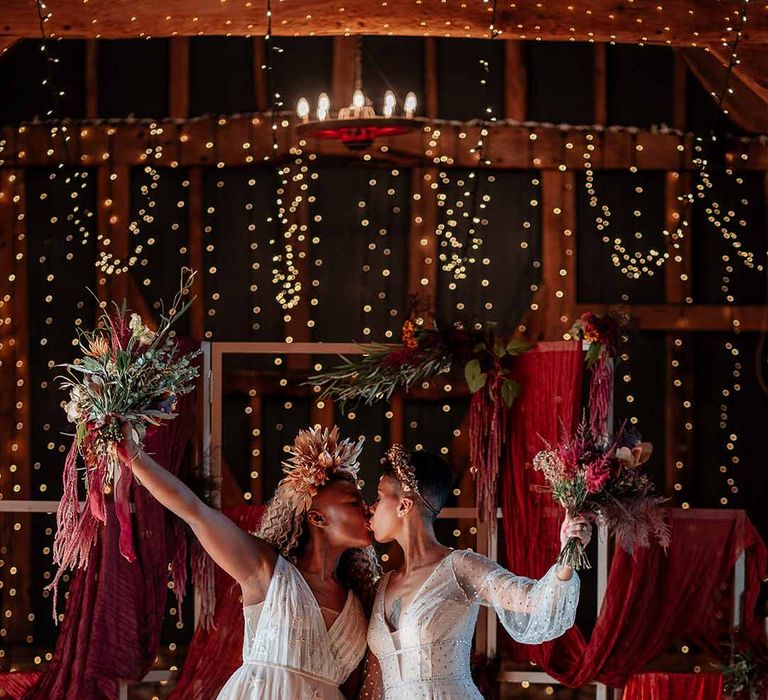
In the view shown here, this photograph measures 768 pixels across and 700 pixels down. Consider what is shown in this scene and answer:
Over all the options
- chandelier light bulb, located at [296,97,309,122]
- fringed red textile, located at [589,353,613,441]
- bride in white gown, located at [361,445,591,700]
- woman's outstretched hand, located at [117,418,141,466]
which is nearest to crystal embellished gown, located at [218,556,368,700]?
bride in white gown, located at [361,445,591,700]

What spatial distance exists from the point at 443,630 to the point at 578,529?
0.65m

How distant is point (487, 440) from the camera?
6098 millimetres

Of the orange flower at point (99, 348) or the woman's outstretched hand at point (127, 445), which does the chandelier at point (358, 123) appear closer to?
the orange flower at point (99, 348)

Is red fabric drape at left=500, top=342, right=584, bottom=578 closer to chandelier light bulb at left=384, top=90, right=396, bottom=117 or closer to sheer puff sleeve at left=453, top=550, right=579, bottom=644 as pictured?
chandelier light bulb at left=384, top=90, right=396, bottom=117

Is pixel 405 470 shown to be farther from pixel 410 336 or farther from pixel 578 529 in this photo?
pixel 410 336

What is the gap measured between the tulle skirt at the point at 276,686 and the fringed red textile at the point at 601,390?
1922mm

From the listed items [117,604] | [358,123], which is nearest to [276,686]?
[117,604]

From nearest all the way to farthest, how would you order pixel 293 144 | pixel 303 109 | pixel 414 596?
pixel 414 596, pixel 303 109, pixel 293 144

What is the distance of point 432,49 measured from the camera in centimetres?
720

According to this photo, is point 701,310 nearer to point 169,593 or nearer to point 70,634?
point 169,593

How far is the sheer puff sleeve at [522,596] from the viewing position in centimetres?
418

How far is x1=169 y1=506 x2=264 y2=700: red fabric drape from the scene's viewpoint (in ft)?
19.6

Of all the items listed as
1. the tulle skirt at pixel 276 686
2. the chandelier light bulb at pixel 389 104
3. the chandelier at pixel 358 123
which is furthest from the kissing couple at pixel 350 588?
the chandelier light bulb at pixel 389 104

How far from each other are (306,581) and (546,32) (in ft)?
9.98
